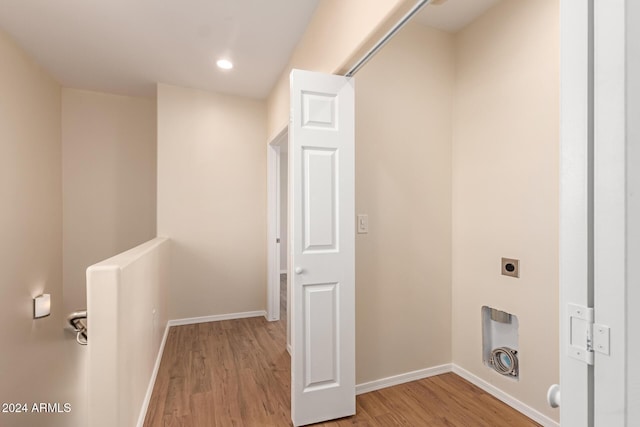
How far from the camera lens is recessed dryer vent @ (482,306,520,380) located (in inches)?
84.9

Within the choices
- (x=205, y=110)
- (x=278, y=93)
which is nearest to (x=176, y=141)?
(x=205, y=110)

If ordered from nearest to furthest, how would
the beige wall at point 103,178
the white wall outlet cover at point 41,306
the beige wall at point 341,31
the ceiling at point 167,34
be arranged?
the beige wall at point 341,31 → the ceiling at point 167,34 → the white wall outlet cover at point 41,306 → the beige wall at point 103,178

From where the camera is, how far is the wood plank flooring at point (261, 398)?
6.47 ft

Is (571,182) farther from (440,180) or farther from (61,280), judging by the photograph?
(61,280)

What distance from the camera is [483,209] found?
2334 mm

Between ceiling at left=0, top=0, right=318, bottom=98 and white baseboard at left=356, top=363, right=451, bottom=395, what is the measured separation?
2.71 metres

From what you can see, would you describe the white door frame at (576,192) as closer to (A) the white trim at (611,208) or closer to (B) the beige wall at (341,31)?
(A) the white trim at (611,208)

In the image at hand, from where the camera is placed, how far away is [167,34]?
2555 mm

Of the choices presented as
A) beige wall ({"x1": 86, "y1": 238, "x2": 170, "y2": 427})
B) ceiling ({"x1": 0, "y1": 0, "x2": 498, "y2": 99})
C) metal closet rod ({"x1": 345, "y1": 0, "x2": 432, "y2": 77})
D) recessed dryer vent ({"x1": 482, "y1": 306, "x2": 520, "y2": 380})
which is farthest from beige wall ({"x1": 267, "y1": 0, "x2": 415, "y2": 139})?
recessed dryer vent ({"x1": 482, "y1": 306, "x2": 520, "y2": 380})

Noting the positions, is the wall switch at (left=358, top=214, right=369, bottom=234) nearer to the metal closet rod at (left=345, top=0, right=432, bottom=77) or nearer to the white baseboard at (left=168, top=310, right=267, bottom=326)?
the metal closet rod at (left=345, top=0, right=432, bottom=77)

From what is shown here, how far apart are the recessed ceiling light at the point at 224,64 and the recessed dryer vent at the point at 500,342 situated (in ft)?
9.98

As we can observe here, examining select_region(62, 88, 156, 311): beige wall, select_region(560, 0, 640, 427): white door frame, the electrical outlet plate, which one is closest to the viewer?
select_region(560, 0, 640, 427): white door frame

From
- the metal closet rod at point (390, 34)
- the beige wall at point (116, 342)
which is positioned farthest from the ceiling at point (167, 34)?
the beige wall at point (116, 342)

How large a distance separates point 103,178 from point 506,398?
15.0ft
